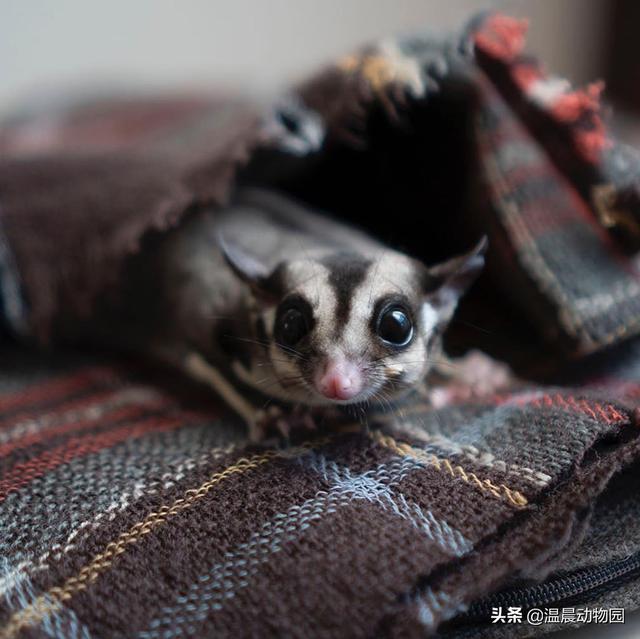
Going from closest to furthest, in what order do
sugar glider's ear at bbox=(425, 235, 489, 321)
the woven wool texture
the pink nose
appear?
the woven wool texture
the pink nose
sugar glider's ear at bbox=(425, 235, 489, 321)

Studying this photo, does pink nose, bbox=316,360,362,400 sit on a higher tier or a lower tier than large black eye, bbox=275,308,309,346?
lower

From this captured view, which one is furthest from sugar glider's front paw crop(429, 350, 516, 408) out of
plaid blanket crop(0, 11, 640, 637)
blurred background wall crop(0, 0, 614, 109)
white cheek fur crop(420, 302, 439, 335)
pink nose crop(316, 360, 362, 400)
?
blurred background wall crop(0, 0, 614, 109)

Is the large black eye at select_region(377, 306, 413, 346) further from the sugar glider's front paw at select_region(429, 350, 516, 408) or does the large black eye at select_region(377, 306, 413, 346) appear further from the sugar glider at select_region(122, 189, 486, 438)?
the sugar glider's front paw at select_region(429, 350, 516, 408)

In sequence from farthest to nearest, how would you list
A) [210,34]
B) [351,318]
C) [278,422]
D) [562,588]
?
[210,34] → [278,422] → [351,318] → [562,588]

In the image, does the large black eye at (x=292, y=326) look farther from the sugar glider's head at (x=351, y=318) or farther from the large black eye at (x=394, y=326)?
the large black eye at (x=394, y=326)

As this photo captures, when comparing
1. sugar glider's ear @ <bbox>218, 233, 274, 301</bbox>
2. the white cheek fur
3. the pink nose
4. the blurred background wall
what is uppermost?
the blurred background wall

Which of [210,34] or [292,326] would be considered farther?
[210,34]

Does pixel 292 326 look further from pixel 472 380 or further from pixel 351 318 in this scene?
pixel 472 380

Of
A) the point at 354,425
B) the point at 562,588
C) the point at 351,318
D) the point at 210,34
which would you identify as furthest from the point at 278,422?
the point at 210,34
